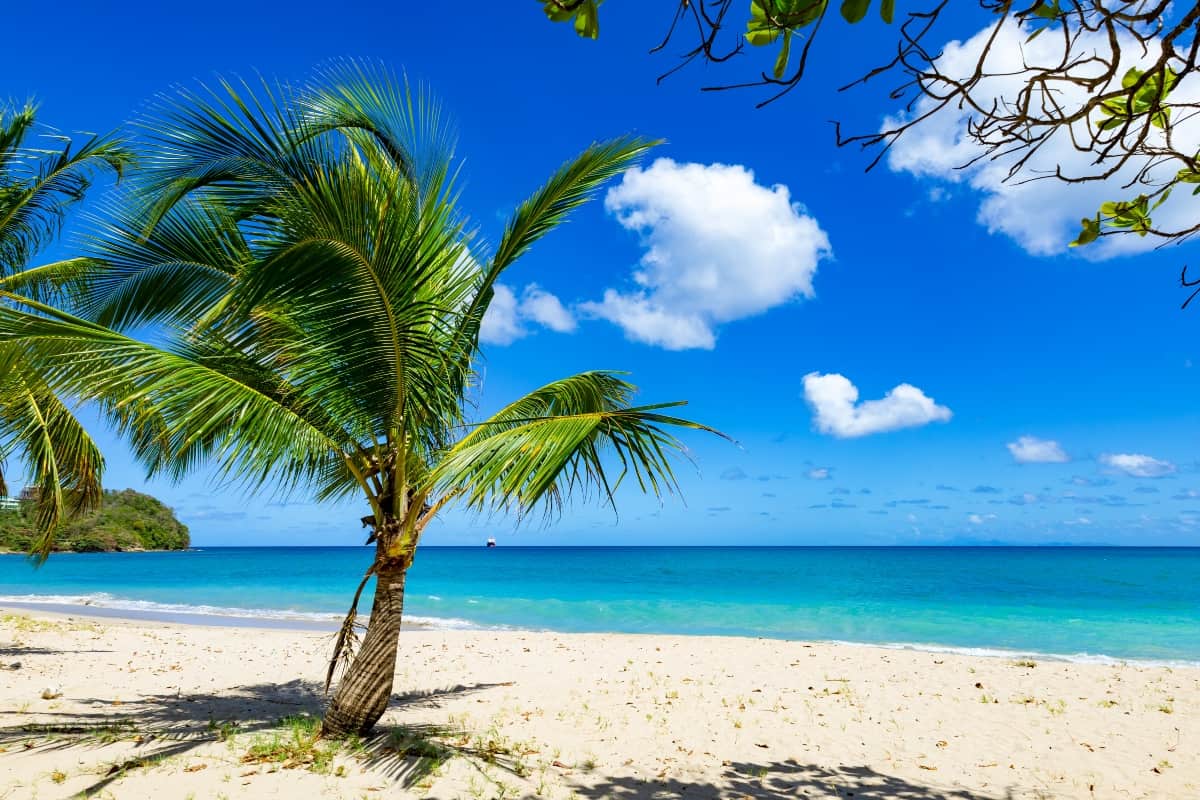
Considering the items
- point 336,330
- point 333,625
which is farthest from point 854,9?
point 333,625

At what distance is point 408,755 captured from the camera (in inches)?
188

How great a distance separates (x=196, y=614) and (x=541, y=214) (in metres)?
20.3

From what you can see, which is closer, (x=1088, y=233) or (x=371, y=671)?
(x=1088, y=233)

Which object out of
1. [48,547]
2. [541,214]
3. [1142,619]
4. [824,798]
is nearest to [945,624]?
[1142,619]

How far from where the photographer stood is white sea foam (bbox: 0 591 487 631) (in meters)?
17.9

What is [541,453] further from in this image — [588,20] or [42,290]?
[42,290]

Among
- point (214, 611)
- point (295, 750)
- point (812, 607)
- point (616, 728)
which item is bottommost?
point (214, 611)

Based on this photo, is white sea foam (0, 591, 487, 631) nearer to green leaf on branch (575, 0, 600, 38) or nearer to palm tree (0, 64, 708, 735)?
palm tree (0, 64, 708, 735)

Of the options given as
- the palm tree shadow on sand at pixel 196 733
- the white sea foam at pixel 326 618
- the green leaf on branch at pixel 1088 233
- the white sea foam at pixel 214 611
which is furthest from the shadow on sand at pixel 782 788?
the white sea foam at pixel 214 611

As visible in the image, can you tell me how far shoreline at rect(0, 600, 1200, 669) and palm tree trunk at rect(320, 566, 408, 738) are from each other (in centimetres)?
922

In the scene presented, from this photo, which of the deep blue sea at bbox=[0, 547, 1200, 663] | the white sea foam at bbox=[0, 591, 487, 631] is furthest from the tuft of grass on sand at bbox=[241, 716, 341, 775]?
the deep blue sea at bbox=[0, 547, 1200, 663]

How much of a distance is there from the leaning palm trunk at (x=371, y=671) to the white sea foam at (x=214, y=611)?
39.1 feet

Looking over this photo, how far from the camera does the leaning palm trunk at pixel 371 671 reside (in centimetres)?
509

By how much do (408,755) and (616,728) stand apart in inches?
81.8
